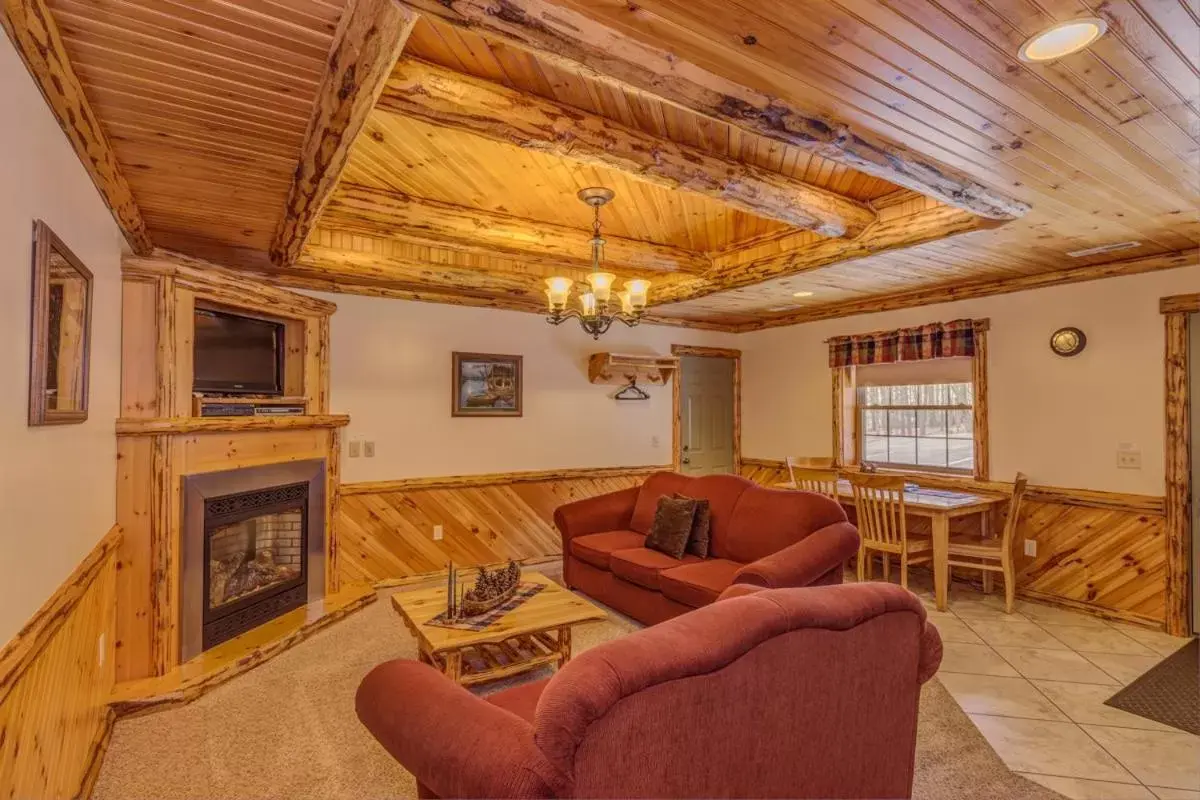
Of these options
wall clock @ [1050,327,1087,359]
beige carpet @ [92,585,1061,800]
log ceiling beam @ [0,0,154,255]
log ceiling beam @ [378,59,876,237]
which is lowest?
beige carpet @ [92,585,1061,800]

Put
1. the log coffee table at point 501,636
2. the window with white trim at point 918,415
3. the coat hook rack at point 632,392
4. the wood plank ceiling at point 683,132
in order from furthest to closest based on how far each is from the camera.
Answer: the coat hook rack at point 632,392 < the window with white trim at point 918,415 < the log coffee table at point 501,636 < the wood plank ceiling at point 683,132

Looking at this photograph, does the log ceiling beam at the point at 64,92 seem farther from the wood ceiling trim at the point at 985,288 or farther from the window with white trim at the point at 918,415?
the window with white trim at the point at 918,415

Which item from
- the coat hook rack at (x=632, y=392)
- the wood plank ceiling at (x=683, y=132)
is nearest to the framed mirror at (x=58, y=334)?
the wood plank ceiling at (x=683, y=132)

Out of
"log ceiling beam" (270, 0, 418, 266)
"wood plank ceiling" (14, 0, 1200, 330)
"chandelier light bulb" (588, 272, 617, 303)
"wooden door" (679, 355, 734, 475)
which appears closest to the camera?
"log ceiling beam" (270, 0, 418, 266)

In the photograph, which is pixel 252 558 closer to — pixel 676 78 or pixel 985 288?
pixel 676 78

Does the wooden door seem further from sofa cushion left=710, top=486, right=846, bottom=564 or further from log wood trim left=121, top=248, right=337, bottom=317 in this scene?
log wood trim left=121, top=248, right=337, bottom=317

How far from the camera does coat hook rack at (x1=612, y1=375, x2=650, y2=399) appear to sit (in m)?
5.96

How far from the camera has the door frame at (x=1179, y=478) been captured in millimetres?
3799

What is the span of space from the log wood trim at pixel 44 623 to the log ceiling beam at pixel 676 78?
1.73 meters

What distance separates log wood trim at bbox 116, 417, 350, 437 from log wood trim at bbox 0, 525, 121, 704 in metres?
0.72

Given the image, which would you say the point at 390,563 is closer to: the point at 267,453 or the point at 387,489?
the point at 387,489

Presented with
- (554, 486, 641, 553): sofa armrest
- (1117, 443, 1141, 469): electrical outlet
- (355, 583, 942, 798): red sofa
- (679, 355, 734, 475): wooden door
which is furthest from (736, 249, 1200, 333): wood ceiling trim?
(355, 583, 942, 798): red sofa

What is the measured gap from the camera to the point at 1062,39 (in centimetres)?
169

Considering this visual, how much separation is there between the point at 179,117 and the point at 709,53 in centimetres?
164
